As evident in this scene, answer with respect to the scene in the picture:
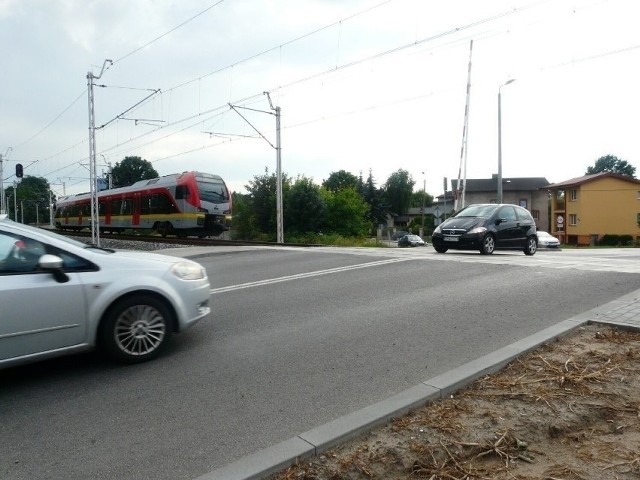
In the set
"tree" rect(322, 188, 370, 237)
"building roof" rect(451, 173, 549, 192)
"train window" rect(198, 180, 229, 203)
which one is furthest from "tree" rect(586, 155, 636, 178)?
"train window" rect(198, 180, 229, 203)

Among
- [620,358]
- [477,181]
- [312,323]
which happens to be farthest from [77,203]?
[477,181]

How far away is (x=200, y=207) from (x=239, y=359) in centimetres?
2146

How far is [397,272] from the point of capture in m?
10.2

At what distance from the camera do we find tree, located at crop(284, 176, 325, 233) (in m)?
45.8

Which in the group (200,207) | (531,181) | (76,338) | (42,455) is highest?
(531,181)

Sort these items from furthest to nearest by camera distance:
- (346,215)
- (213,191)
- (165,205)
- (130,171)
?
(130,171) → (346,215) → (165,205) → (213,191)

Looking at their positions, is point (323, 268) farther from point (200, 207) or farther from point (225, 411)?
point (200, 207)

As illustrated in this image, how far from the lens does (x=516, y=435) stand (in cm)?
338

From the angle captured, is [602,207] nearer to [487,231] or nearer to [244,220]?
[244,220]

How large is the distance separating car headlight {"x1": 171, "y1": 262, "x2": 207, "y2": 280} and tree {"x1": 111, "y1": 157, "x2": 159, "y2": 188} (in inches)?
3274

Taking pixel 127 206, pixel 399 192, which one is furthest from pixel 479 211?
pixel 399 192

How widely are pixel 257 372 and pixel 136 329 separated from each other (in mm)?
1252

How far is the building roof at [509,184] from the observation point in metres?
79.4

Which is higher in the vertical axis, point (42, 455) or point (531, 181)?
point (531, 181)
